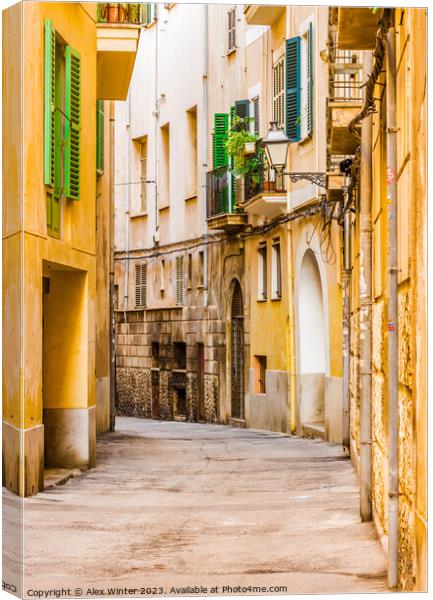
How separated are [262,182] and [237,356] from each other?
154 centimetres

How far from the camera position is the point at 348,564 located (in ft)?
27.7

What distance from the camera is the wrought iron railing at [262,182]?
12.2m

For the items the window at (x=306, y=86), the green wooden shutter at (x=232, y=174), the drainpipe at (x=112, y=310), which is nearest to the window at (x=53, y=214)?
the drainpipe at (x=112, y=310)

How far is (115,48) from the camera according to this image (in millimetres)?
13297

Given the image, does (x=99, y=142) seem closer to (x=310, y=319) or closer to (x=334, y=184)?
(x=334, y=184)

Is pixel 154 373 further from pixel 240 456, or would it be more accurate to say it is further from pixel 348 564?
pixel 348 564

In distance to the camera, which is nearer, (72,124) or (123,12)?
(72,124)

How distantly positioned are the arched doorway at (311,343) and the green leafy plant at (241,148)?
3.24 feet

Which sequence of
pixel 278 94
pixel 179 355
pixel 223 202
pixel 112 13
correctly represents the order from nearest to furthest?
pixel 223 202, pixel 278 94, pixel 179 355, pixel 112 13

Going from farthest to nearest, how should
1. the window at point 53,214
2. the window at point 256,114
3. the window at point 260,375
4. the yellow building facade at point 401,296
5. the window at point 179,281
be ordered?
the window at point 179,281 → the window at point 260,375 → the window at point 256,114 → the window at point 53,214 → the yellow building facade at point 401,296

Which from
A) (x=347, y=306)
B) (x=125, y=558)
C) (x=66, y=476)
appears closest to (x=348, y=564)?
(x=125, y=558)

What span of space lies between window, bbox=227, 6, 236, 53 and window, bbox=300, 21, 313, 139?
24.3 inches

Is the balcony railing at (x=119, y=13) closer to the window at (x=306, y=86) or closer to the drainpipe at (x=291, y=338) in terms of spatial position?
the window at (x=306, y=86)

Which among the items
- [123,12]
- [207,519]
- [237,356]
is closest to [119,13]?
[123,12]
